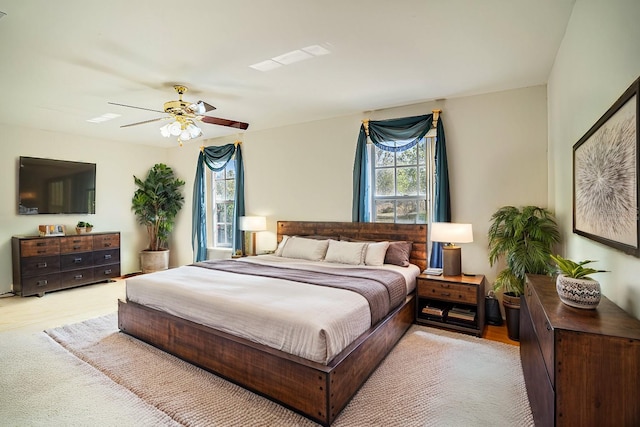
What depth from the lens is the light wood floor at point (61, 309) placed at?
3.55 meters

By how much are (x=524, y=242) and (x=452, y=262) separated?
29.4 inches

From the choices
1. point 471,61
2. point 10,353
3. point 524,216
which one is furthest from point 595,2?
point 10,353

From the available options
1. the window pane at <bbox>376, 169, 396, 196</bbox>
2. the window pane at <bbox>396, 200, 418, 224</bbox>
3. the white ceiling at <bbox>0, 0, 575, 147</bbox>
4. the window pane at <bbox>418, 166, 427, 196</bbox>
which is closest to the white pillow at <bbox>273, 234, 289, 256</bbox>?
the window pane at <bbox>376, 169, 396, 196</bbox>

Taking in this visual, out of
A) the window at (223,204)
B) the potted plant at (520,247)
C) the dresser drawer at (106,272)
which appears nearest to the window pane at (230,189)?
the window at (223,204)

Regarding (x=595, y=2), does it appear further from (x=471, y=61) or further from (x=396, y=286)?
(x=396, y=286)

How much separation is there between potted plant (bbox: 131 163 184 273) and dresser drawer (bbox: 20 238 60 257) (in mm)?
1451

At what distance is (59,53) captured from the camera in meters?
2.68

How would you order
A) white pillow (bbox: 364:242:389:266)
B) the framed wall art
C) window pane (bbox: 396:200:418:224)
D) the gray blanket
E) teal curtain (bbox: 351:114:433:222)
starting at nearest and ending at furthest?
1. the framed wall art
2. the gray blanket
3. white pillow (bbox: 364:242:389:266)
4. teal curtain (bbox: 351:114:433:222)
5. window pane (bbox: 396:200:418:224)

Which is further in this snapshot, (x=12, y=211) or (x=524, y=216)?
(x=12, y=211)

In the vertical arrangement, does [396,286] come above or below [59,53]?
below

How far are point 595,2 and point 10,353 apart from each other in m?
5.14

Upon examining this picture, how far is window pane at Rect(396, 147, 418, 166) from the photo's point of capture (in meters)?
4.22

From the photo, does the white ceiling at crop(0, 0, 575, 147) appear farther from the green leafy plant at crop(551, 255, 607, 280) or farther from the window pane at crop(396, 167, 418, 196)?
the green leafy plant at crop(551, 255, 607, 280)

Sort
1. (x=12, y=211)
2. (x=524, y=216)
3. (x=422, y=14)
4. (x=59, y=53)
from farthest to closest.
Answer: (x=12, y=211)
(x=524, y=216)
(x=59, y=53)
(x=422, y=14)
